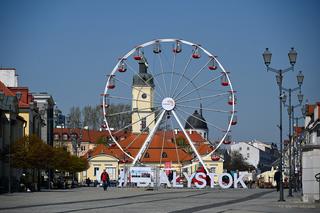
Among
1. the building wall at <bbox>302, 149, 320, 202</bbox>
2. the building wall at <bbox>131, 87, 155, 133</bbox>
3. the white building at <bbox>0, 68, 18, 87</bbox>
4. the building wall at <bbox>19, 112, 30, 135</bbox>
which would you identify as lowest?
the building wall at <bbox>302, 149, 320, 202</bbox>

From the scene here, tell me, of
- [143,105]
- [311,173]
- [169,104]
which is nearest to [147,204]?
[311,173]

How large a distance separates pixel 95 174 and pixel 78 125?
31.8 metres

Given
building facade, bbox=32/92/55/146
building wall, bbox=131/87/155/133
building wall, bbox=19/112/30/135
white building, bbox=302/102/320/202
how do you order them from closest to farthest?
white building, bbox=302/102/320/202, building wall, bbox=131/87/155/133, building wall, bbox=19/112/30/135, building facade, bbox=32/92/55/146

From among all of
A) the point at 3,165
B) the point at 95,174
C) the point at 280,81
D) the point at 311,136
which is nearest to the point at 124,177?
the point at 3,165

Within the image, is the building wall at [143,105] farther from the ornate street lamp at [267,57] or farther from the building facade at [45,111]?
the ornate street lamp at [267,57]

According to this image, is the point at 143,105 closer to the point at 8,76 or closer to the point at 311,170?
the point at 8,76

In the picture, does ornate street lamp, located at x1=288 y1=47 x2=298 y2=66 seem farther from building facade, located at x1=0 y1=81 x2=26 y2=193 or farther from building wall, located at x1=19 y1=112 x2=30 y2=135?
building wall, located at x1=19 y1=112 x2=30 y2=135

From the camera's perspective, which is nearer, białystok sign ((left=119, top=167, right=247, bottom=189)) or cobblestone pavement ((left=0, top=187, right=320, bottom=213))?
cobblestone pavement ((left=0, top=187, right=320, bottom=213))

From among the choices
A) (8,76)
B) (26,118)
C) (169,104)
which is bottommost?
(26,118)

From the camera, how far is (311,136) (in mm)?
89938

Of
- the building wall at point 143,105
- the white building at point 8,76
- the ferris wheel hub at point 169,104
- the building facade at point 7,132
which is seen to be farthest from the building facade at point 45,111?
the ferris wheel hub at point 169,104

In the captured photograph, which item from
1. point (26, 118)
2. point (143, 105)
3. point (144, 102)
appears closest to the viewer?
point (26, 118)

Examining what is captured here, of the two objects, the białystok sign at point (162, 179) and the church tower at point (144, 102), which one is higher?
the church tower at point (144, 102)

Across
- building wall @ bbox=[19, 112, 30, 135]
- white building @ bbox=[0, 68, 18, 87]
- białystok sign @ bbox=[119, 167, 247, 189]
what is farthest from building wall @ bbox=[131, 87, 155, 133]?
white building @ bbox=[0, 68, 18, 87]
